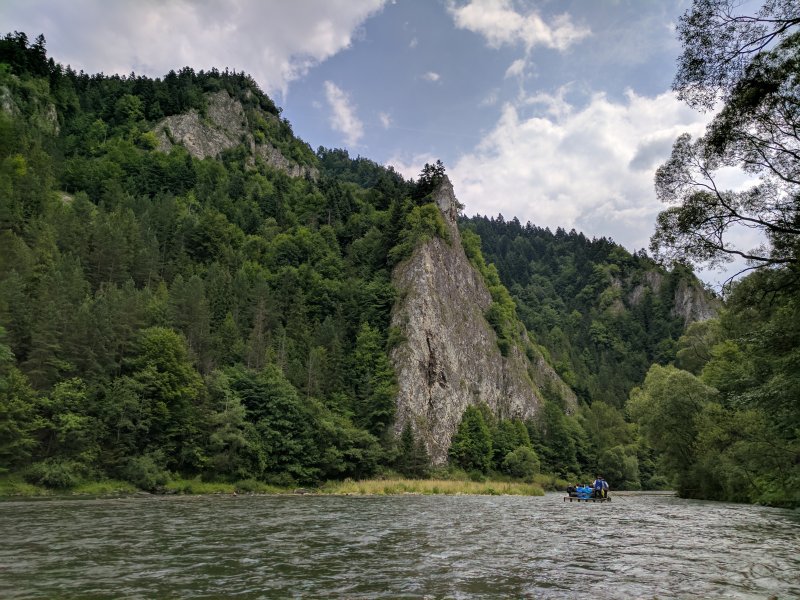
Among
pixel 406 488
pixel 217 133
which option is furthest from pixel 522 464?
pixel 217 133

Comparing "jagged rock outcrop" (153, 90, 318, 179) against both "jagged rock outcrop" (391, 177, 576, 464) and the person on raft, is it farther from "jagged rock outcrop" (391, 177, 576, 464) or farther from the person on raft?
the person on raft

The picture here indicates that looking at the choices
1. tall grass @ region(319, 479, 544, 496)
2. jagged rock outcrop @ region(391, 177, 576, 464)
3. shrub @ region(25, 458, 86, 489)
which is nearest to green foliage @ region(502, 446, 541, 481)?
jagged rock outcrop @ region(391, 177, 576, 464)

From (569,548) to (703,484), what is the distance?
4630cm

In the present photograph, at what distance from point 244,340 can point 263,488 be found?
2950cm

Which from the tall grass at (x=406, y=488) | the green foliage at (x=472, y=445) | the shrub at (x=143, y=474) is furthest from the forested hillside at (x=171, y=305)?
the green foliage at (x=472, y=445)

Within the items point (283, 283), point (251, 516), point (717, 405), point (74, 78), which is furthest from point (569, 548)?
point (74, 78)

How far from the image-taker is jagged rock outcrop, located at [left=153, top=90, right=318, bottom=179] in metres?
158

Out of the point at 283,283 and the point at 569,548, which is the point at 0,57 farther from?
the point at 569,548

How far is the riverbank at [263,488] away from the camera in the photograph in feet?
151

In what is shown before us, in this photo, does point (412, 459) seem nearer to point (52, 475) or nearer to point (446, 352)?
point (446, 352)

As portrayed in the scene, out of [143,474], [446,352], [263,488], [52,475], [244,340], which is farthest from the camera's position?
[446,352]

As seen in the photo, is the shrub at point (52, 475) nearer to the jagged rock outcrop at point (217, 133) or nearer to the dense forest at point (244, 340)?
the dense forest at point (244, 340)

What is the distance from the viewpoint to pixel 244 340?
85562mm

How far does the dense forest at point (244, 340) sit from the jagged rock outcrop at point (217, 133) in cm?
520
